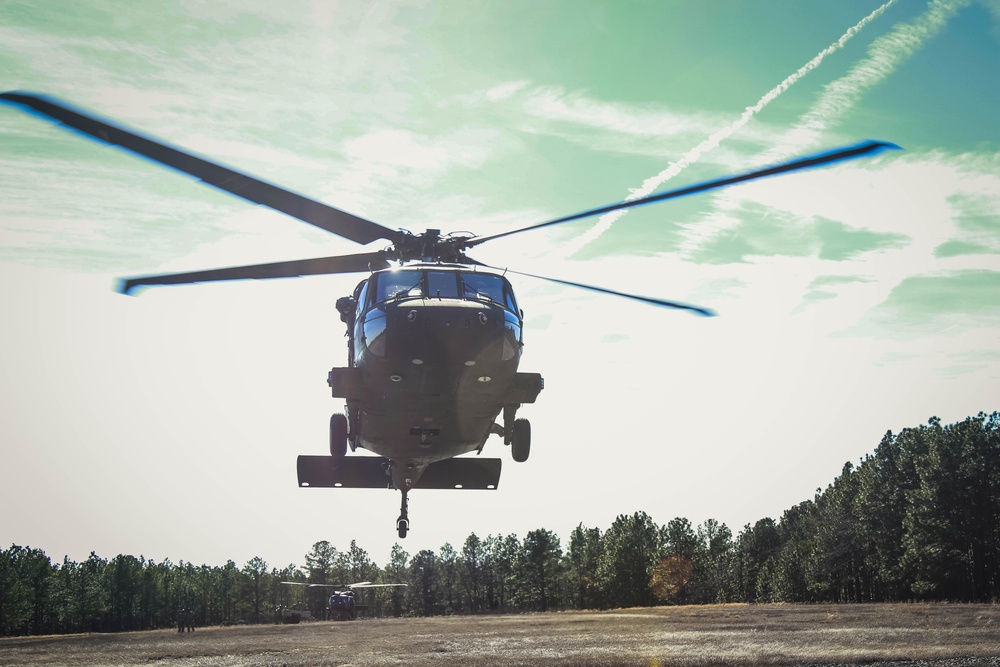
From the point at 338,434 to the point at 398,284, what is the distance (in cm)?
353

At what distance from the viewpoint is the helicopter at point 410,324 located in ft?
35.7

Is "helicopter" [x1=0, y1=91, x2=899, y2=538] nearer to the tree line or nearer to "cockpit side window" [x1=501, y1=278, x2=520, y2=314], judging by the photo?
"cockpit side window" [x1=501, y1=278, x2=520, y2=314]

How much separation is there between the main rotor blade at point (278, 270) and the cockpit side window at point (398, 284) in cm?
158

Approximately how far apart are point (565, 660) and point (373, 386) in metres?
20.9

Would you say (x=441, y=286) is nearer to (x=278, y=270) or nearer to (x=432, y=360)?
(x=432, y=360)

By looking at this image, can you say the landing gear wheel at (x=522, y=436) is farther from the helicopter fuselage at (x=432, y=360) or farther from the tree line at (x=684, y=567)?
the tree line at (x=684, y=567)

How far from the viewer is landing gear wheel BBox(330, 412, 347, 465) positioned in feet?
48.6

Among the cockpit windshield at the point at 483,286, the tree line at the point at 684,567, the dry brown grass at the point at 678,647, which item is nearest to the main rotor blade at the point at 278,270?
the cockpit windshield at the point at 483,286

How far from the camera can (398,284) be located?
42.7 ft

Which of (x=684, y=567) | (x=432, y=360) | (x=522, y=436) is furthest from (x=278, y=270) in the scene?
(x=684, y=567)

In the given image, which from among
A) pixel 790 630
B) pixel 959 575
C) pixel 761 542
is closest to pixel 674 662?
pixel 790 630

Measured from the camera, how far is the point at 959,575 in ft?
242

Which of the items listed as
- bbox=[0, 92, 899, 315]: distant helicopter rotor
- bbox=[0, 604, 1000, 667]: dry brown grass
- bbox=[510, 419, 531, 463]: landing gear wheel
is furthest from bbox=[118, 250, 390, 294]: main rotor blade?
bbox=[0, 604, 1000, 667]: dry brown grass

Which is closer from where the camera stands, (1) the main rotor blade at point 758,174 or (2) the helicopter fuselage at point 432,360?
(1) the main rotor blade at point 758,174
